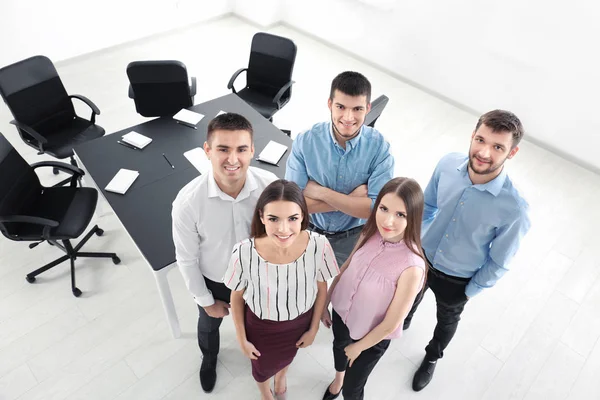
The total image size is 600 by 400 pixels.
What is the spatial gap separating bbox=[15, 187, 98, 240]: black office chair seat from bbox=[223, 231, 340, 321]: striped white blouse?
5.50 feet

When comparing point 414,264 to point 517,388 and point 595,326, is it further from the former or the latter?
point 595,326

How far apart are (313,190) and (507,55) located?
154 inches

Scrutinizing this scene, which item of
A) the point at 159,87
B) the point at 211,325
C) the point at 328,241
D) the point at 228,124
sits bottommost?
the point at 211,325

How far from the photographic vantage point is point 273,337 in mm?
2264

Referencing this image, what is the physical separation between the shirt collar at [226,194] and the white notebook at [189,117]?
1624 mm

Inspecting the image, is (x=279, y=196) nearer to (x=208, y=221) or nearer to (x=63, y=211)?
(x=208, y=221)

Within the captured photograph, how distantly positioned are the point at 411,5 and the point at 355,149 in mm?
4149

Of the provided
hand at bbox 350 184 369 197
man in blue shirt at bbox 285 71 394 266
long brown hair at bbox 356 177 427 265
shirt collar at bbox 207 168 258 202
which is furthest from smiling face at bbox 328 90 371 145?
shirt collar at bbox 207 168 258 202

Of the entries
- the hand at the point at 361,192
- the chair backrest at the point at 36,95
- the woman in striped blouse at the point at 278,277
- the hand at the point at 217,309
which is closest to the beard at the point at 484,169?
the hand at the point at 361,192

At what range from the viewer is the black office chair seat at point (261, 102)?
14.4 ft

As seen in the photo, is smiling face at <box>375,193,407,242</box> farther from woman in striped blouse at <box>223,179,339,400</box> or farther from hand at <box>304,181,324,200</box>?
hand at <box>304,181,324,200</box>

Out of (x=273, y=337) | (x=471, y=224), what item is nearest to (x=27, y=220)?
(x=273, y=337)

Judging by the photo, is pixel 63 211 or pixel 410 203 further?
pixel 63 211

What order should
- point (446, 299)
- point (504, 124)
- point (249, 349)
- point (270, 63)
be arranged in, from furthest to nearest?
point (270, 63), point (446, 299), point (249, 349), point (504, 124)
